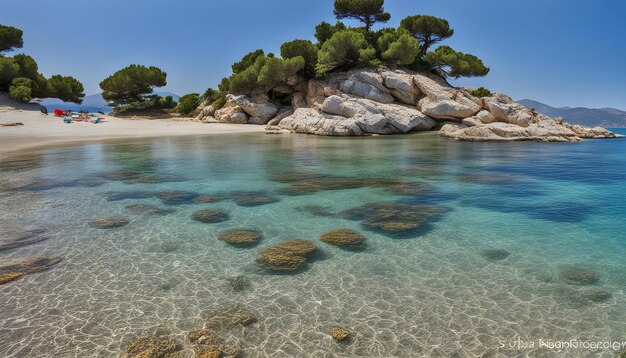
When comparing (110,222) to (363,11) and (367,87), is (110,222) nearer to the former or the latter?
(367,87)

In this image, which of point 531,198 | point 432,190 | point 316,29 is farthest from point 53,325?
point 316,29

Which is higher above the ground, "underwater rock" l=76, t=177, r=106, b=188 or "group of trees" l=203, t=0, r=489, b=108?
"group of trees" l=203, t=0, r=489, b=108

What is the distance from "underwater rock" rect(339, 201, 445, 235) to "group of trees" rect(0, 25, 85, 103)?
54.4 m

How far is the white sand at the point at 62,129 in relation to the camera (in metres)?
30.7

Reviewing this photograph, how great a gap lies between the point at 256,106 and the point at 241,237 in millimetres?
41844

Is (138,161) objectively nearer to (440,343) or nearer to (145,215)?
(145,215)

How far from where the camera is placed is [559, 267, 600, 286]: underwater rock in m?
6.14

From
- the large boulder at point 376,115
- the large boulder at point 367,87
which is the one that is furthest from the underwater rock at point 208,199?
the large boulder at point 367,87

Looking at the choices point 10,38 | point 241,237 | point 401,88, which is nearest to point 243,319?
point 241,237

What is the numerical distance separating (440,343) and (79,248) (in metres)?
7.52

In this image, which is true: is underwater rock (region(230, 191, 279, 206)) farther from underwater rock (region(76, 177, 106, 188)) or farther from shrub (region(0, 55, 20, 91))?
shrub (region(0, 55, 20, 91))

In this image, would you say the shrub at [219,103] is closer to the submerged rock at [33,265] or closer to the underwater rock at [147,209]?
the underwater rock at [147,209]

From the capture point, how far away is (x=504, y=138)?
3281 centimetres

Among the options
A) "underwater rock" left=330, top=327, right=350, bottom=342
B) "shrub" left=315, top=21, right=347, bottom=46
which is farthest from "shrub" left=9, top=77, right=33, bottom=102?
"underwater rock" left=330, top=327, right=350, bottom=342
